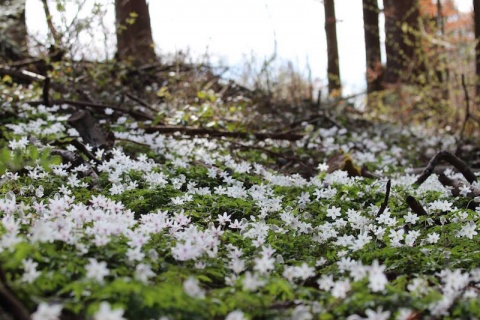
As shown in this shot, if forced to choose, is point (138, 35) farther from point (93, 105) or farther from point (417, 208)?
point (417, 208)

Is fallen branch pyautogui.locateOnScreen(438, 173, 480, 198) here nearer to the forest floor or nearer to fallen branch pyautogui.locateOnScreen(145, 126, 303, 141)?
the forest floor

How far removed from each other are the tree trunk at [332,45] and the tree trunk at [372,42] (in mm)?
950

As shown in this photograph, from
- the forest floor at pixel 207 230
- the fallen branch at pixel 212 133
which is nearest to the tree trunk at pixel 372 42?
the forest floor at pixel 207 230

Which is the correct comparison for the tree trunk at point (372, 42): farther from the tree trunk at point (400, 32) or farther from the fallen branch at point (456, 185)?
the fallen branch at point (456, 185)

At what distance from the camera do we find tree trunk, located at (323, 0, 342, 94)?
55.3 ft

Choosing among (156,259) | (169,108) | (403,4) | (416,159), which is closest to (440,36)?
(403,4)

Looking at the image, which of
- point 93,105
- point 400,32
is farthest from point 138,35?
point 400,32

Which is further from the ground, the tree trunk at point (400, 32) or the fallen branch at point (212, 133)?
the tree trunk at point (400, 32)

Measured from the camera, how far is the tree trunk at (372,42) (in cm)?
1670

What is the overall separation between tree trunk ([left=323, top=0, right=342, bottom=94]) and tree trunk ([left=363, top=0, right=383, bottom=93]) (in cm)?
95

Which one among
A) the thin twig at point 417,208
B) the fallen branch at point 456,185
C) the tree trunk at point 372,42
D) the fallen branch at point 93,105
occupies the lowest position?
the fallen branch at point 456,185

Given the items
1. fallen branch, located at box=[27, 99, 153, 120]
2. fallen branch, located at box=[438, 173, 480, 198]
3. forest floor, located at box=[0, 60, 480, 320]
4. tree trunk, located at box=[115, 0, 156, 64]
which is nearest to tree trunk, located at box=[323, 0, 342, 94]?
tree trunk, located at box=[115, 0, 156, 64]

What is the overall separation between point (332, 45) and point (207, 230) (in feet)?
49.9

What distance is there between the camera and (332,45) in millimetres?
17422
